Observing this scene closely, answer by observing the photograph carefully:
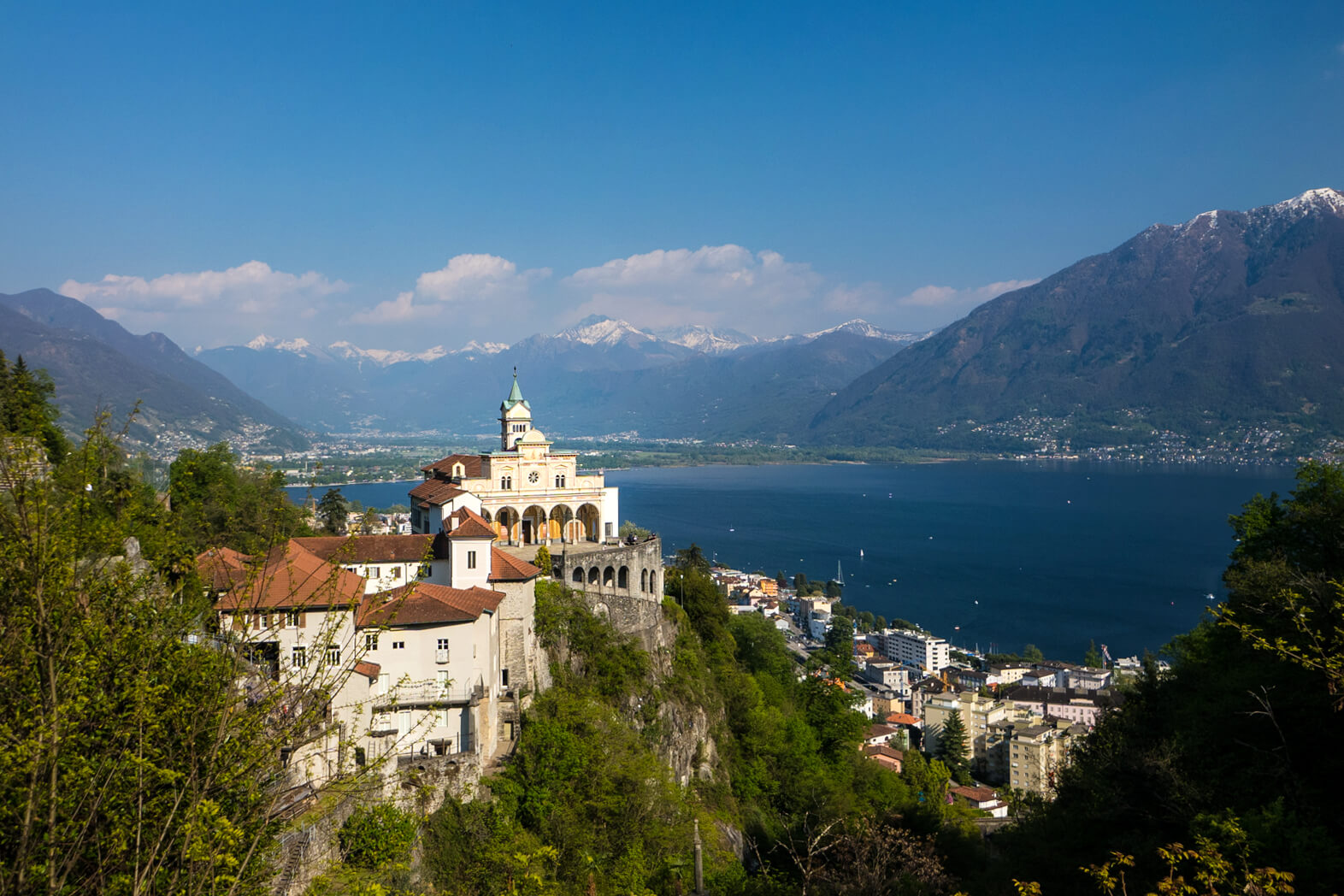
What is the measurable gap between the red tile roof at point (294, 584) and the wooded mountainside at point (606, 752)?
46cm

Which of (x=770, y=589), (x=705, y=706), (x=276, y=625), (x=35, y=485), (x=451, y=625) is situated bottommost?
(x=770, y=589)

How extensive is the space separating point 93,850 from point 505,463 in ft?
103

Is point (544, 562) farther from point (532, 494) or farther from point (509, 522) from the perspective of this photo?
point (509, 522)

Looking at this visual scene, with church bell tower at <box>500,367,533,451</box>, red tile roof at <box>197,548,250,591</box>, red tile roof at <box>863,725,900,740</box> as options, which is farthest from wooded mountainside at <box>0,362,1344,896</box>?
red tile roof at <box>863,725,900,740</box>

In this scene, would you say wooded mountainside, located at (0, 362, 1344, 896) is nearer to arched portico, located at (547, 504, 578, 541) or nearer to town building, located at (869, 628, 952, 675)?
arched portico, located at (547, 504, 578, 541)

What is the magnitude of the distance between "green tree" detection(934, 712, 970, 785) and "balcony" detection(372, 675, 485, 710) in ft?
166

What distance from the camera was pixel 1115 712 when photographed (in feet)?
Result: 81.9

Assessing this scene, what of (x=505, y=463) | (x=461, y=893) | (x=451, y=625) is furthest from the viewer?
(x=505, y=463)

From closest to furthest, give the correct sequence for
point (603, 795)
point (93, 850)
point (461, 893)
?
point (93, 850) → point (461, 893) → point (603, 795)

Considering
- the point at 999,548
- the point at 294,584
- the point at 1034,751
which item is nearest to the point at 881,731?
the point at 1034,751

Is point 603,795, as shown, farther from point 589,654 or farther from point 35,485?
point 35,485

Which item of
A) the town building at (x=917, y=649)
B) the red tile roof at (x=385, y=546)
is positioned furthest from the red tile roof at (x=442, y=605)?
the town building at (x=917, y=649)

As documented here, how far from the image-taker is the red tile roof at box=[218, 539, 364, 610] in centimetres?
780

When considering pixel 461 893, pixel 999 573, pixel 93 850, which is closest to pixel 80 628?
pixel 93 850
